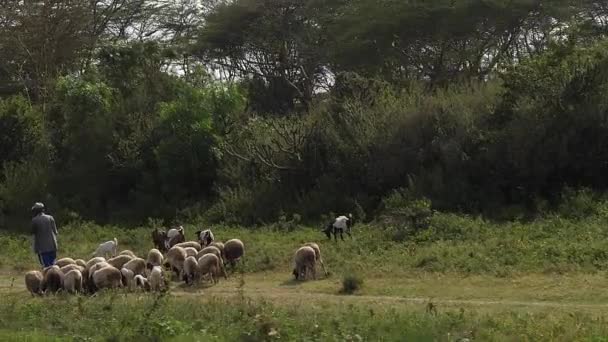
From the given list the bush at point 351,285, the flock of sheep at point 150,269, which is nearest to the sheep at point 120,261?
the flock of sheep at point 150,269

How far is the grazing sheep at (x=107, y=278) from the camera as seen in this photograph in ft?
52.7

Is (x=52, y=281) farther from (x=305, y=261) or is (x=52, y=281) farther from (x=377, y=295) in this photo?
(x=377, y=295)

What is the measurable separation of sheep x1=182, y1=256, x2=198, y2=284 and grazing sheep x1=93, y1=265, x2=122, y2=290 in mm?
1557

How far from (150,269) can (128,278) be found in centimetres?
84

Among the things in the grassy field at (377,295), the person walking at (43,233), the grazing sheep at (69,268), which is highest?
the person walking at (43,233)

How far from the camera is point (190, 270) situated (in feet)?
57.1

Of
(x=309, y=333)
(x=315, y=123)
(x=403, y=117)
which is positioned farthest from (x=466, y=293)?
(x=315, y=123)

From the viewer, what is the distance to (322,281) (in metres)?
17.4

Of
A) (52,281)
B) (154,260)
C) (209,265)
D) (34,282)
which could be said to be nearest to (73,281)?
(52,281)

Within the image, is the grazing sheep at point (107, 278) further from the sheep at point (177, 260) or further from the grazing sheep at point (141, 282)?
the sheep at point (177, 260)

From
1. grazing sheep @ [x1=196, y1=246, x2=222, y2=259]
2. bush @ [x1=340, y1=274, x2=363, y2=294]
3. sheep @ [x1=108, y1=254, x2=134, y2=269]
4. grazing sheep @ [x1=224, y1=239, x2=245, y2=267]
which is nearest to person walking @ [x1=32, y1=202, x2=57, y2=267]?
sheep @ [x1=108, y1=254, x2=134, y2=269]

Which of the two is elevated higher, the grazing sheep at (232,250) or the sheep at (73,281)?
the sheep at (73,281)

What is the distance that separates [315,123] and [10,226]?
992 cm

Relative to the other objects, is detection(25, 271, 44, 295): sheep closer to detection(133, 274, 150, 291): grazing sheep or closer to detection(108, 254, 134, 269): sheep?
detection(108, 254, 134, 269): sheep
